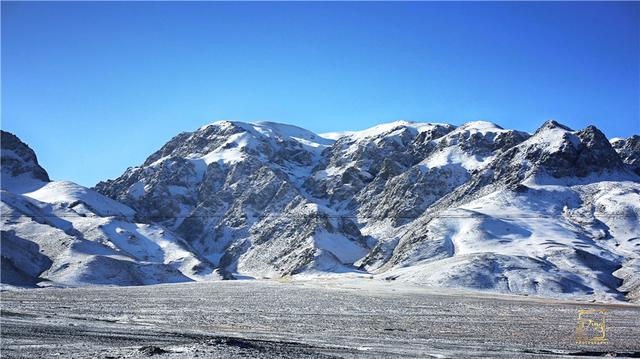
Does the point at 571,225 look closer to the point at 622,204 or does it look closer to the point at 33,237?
the point at 622,204

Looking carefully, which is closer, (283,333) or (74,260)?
(283,333)

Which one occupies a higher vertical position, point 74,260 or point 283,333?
point 283,333

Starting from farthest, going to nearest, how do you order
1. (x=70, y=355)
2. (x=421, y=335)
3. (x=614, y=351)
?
(x=421, y=335)
(x=614, y=351)
(x=70, y=355)

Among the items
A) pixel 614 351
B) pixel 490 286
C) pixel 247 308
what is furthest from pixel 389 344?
pixel 490 286

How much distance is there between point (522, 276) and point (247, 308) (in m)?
83.1

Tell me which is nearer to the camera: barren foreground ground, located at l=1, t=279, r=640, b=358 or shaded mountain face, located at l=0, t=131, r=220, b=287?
barren foreground ground, located at l=1, t=279, r=640, b=358

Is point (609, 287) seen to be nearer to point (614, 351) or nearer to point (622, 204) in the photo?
point (622, 204)

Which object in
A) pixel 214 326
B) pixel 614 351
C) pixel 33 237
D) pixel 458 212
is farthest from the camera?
pixel 458 212

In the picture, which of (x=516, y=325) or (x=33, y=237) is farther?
(x=33, y=237)

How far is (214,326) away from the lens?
1962 inches

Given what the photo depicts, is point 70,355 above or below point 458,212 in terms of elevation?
below

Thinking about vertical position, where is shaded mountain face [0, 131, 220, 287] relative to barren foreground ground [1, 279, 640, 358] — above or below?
below

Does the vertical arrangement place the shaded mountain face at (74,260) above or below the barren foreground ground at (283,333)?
below

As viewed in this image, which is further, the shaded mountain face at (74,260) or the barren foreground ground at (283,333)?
the shaded mountain face at (74,260)
